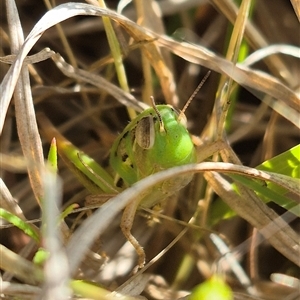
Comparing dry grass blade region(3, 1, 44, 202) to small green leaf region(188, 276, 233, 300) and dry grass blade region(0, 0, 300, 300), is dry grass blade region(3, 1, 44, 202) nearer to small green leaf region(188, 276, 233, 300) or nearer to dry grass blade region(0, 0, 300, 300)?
dry grass blade region(0, 0, 300, 300)

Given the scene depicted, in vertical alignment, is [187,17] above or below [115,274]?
above

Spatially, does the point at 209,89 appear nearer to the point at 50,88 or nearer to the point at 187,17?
the point at 187,17

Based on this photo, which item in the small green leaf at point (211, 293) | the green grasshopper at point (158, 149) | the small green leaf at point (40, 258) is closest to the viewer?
the small green leaf at point (211, 293)

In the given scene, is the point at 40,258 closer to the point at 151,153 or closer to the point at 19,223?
the point at 19,223

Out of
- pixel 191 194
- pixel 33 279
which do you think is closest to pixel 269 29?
pixel 191 194

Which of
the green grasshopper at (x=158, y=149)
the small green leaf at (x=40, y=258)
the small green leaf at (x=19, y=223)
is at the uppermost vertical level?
the green grasshopper at (x=158, y=149)

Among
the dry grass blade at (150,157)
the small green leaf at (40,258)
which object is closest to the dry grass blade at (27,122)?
the dry grass blade at (150,157)

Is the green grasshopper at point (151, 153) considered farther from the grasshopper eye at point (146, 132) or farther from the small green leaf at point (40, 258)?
the small green leaf at point (40, 258)
